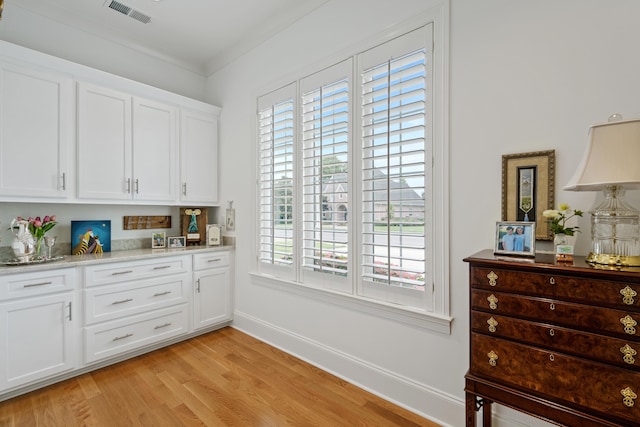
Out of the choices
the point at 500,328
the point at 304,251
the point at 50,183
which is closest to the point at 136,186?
the point at 50,183

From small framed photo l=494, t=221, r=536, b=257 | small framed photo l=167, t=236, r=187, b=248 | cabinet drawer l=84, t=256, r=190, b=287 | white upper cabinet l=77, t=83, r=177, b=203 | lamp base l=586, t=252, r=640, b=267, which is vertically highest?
white upper cabinet l=77, t=83, r=177, b=203

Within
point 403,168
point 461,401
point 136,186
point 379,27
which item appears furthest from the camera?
point 136,186

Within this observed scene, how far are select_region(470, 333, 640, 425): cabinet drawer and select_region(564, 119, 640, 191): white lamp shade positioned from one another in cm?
71

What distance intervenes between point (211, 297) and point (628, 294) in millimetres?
3320

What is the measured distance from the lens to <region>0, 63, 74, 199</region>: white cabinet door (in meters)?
2.36

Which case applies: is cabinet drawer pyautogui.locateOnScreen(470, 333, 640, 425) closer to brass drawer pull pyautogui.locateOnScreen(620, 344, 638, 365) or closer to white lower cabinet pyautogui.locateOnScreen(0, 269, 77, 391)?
brass drawer pull pyautogui.locateOnScreen(620, 344, 638, 365)

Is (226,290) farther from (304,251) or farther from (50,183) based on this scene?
(50,183)

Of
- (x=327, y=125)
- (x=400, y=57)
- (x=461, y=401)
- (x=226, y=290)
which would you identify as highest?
(x=400, y=57)

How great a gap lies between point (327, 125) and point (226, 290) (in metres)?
2.21

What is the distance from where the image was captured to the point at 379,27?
2236 millimetres

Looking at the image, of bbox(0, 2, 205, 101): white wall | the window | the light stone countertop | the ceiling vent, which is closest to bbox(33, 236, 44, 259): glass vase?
the light stone countertop

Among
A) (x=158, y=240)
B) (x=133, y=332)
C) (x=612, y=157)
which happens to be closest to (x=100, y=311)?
(x=133, y=332)

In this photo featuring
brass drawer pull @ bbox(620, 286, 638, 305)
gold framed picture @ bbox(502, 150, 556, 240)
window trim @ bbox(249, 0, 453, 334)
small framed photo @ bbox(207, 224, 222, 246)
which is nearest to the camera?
brass drawer pull @ bbox(620, 286, 638, 305)

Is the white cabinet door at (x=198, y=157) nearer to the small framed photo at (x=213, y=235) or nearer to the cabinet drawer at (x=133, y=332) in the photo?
the small framed photo at (x=213, y=235)
